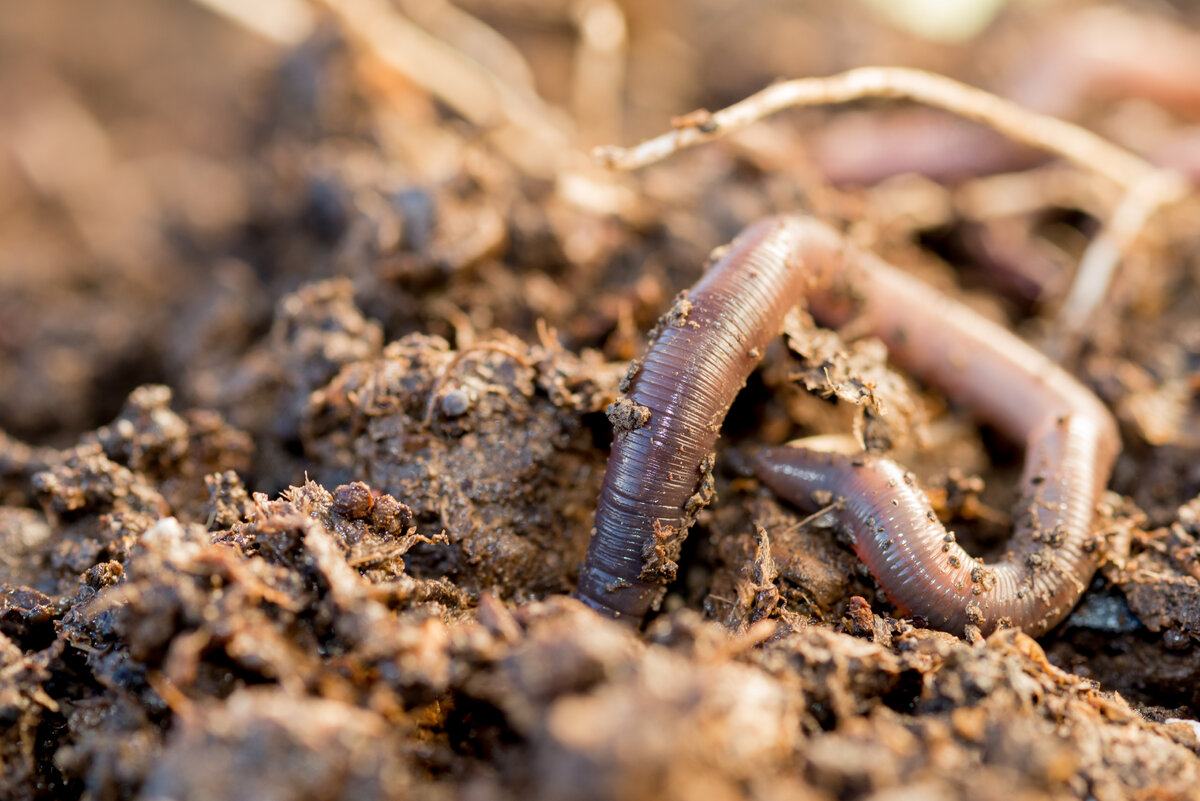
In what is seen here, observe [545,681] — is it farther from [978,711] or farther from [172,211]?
[172,211]

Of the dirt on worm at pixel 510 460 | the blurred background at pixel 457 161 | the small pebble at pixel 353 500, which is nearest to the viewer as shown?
the dirt on worm at pixel 510 460

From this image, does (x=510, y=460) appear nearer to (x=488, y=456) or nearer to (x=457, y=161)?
(x=488, y=456)

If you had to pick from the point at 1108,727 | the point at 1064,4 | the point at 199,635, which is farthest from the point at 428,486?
the point at 1064,4

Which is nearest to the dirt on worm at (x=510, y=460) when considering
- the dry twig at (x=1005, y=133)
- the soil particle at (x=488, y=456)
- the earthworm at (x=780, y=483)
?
the soil particle at (x=488, y=456)

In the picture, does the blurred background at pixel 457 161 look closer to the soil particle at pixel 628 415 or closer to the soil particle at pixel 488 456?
the soil particle at pixel 488 456

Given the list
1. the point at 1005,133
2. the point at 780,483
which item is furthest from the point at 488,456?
the point at 1005,133
